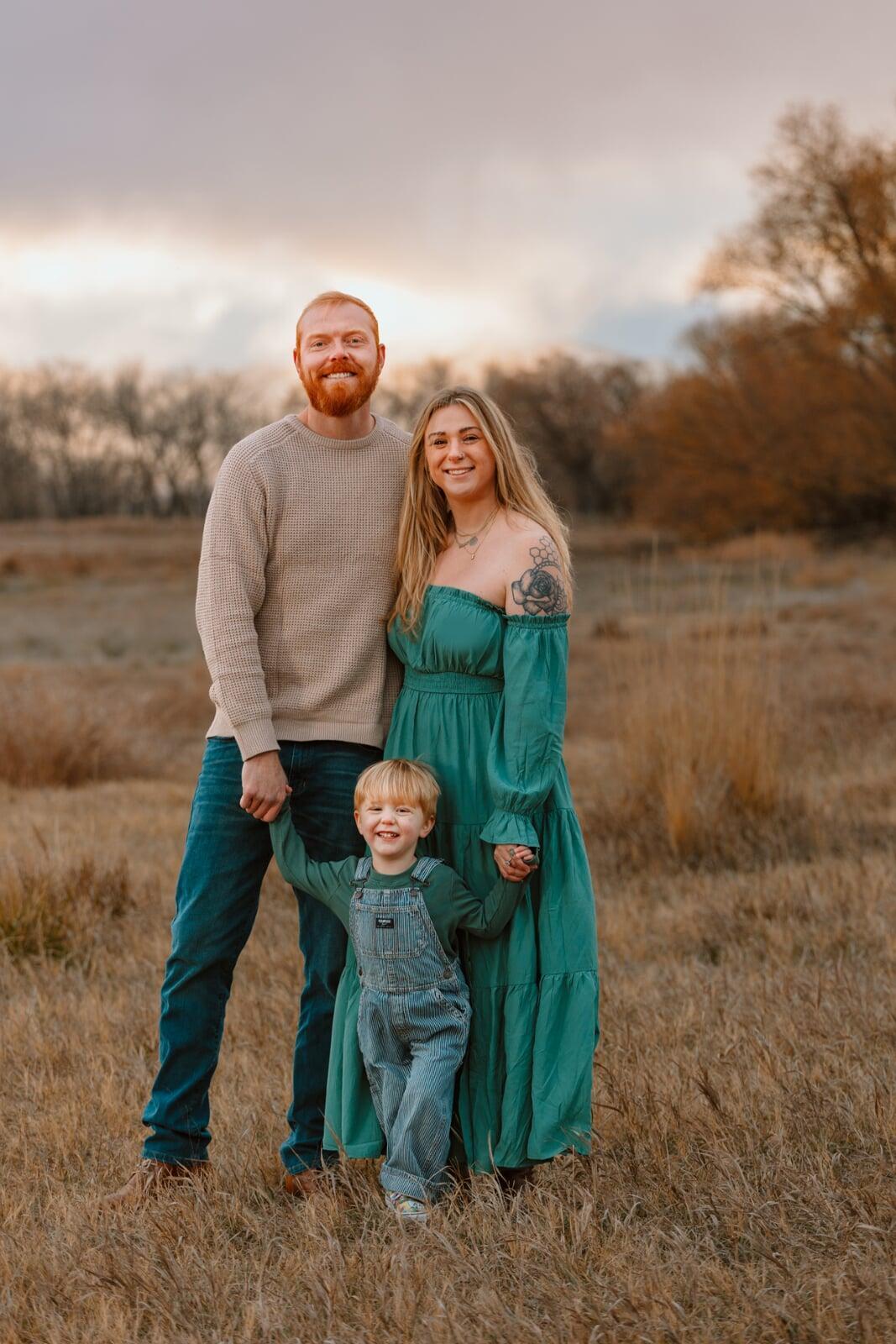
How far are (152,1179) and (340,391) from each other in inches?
78.5

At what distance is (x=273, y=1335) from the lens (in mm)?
2562

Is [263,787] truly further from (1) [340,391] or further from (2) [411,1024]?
(1) [340,391]

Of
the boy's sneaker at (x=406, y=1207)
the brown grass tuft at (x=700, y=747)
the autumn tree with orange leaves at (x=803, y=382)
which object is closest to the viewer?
the boy's sneaker at (x=406, y=1207)

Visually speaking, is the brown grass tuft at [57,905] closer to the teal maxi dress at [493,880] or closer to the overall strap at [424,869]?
the teal maxi dress at [493,880]

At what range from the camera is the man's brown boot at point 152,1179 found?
3219 mm

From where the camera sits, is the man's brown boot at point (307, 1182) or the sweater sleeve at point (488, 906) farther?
the man's brown boot at point (307, 1182)

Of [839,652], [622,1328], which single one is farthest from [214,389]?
[622,1328]

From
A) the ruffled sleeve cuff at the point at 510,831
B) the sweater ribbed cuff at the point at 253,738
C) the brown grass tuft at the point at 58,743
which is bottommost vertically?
the brown grass tuft at the point at 58,743

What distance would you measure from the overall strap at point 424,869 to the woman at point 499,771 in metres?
0.11

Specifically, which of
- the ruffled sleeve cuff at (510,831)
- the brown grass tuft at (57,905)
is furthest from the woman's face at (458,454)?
the brown grass tuft at (57,905)

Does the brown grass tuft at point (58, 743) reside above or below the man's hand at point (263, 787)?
below

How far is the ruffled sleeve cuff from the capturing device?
3004 mm

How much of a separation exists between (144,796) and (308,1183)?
5.78 meters

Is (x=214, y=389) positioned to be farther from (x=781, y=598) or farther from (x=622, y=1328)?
(x=622, y=1328)
